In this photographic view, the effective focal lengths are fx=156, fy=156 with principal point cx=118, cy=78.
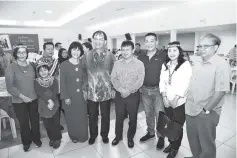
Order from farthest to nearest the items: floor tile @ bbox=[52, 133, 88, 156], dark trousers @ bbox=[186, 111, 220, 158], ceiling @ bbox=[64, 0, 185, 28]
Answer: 1. ceiling @ bbox=[64, 0, 185, 28]
2. floor tile @ bbox=[52, 133, 88, 156]
3. dark trousers @ bbox=[186, 111, 220, 158]

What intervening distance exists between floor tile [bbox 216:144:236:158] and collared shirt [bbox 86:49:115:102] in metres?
1.69

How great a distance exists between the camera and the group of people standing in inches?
69.0

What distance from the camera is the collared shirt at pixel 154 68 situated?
204cm

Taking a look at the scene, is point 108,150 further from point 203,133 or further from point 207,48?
point 207,48

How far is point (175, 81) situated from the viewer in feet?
5.81

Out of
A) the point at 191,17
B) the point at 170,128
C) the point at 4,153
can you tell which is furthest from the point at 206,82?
the point at 191,17

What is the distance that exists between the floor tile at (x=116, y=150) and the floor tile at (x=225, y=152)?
1.05 metres

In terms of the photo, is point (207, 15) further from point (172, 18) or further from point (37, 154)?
point (37, 154)

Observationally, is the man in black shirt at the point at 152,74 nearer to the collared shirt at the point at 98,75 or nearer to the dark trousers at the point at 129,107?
the dark trousers at the point at 129,107

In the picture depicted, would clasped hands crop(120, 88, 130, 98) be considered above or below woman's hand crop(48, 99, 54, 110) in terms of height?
above

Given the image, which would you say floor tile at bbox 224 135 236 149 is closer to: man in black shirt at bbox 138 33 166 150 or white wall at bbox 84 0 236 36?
man in black shirt at bbox 138 33 166 150

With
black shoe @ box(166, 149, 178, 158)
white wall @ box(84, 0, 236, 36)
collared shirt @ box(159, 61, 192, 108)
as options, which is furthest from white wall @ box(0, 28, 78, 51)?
black shoe @ box(166, 149, 178, 158)

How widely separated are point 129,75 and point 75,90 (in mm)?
769

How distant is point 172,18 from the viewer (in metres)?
7.22
